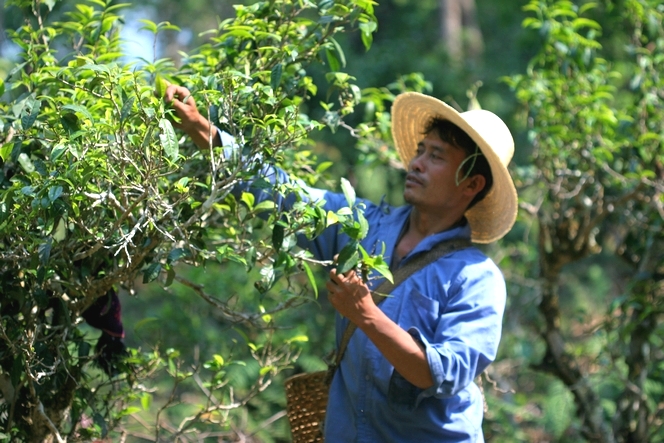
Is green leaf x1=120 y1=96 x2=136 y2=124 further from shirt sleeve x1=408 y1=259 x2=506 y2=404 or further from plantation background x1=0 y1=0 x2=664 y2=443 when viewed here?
shirt sleeve x1=408 y1=259 x2=506 y2=404

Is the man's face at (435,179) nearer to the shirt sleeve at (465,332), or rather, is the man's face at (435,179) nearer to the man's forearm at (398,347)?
the shirt sleeve at (465,332)

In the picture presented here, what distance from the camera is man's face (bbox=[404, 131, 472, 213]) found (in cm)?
270

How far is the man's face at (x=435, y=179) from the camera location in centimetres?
270

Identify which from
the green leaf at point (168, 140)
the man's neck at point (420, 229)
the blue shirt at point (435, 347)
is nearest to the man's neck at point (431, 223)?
the man's neck at point (420, 229)

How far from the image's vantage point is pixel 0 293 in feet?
7.70

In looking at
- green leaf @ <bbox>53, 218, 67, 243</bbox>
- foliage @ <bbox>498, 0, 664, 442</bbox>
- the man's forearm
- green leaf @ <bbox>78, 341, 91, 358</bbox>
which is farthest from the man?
foliage @ <bbox>498, 0, 664, 442</bbox>

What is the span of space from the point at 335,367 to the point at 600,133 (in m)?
1.94

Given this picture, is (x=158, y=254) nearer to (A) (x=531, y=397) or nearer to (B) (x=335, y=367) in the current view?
(B) (x=335, y=367)

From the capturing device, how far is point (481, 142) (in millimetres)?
2646

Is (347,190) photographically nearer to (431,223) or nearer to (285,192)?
(285,192)

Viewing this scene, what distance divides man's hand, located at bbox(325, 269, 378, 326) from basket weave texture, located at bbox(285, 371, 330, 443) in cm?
58

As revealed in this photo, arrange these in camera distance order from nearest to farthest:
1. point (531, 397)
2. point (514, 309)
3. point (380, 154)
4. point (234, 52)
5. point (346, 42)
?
1. point (234, 52)
2. point (380, 154)
3. point (514, 309)
4. point (531, 397)
5. point (346, 42)

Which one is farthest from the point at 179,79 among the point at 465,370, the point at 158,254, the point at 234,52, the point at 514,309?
the point at 514,309

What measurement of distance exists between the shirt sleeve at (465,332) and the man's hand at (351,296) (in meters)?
0.17
